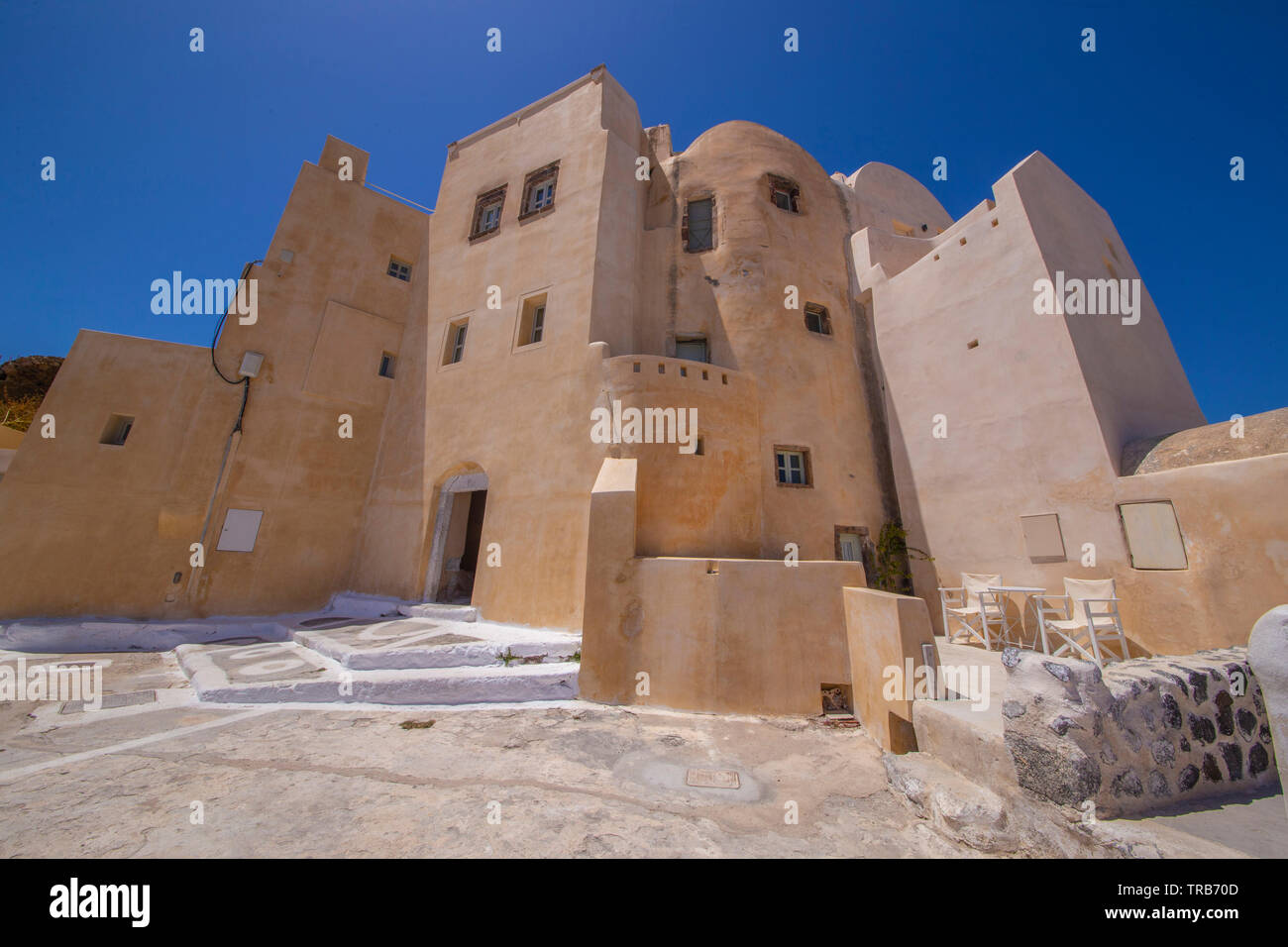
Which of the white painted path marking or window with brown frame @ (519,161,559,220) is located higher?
window with brown frame @ (519,161,559,220)

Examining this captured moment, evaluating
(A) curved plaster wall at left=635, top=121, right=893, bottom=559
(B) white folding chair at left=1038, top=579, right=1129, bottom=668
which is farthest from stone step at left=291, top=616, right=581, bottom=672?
(B) white folding chair at left=1038, top=579, right=1129, bottom=668

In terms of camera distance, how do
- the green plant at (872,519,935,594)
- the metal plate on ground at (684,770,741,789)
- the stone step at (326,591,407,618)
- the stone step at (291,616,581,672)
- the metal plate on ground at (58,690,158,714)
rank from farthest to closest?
the green plant at (872,519,935,594) → the stone step at (326,591,407,618) → the stone step at (291,616,581,672) → the metal plate on ground at (58,690,158,714) → the metal plate on ground at (684,770,741,789)

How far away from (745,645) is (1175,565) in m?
Answer: 6.73

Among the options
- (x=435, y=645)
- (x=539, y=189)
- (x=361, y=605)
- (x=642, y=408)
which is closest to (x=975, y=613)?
(x=642, y=408)

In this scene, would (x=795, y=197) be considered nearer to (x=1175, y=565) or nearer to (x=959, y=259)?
(x=959, y=259)

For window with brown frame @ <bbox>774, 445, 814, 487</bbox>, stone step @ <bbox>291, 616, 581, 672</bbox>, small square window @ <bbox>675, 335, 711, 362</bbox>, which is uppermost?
small square window @ <bbox>675, 335, 711, 362</bbox>

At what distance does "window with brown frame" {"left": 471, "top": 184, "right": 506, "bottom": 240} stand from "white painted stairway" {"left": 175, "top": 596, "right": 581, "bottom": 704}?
11.3 metres

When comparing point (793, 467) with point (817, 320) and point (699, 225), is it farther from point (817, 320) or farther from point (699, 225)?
point (699, 225)

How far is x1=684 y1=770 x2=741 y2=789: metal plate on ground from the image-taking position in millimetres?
4328

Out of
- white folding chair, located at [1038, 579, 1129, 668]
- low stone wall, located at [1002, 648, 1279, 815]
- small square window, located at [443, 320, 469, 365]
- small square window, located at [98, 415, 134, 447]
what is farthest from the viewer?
small square window, located at [443, 320, 469, 365]

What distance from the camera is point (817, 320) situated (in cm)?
1327

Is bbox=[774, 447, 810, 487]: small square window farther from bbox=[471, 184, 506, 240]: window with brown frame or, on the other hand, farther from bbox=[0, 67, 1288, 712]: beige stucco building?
bbox=[471, 184, 506, 240]: window with brown frame

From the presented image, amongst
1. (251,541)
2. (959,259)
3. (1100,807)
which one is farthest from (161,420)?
(959,259)
